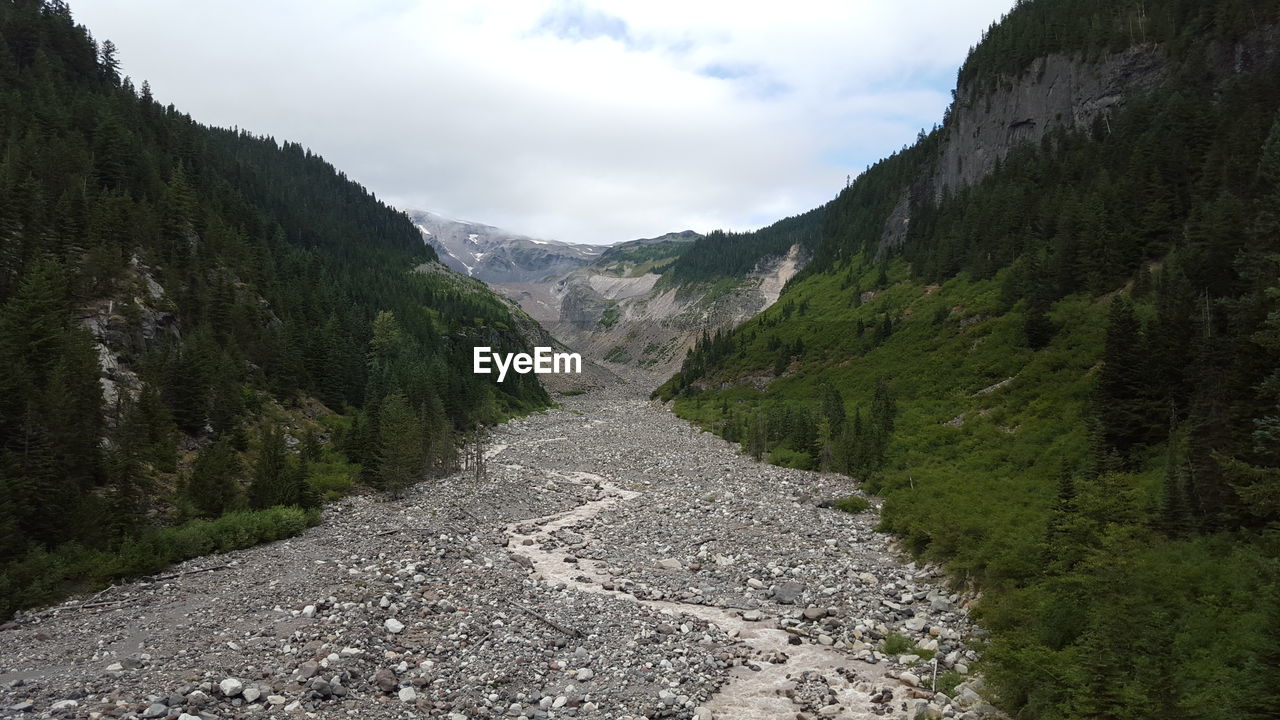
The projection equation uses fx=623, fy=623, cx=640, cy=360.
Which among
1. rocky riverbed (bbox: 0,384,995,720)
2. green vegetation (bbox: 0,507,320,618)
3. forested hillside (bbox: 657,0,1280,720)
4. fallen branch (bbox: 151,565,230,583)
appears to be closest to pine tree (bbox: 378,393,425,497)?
rocky riverbed (bbox: 0,384,995,720)

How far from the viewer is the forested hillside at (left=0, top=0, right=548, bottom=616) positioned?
2609 cm

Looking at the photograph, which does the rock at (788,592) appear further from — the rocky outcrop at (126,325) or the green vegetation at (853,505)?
the rocky outcrop at (126,325)

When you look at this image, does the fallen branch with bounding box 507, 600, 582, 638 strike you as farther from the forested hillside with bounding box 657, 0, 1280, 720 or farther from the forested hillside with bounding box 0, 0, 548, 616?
the forested hillside with bounding box 0, 0, 548, 616

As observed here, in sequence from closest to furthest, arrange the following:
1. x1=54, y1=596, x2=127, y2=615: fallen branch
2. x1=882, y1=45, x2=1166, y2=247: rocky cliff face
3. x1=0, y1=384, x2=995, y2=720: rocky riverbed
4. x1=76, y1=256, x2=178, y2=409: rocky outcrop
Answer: x1=0, y1=384, x2=995, y2=720: rocky riverbed → x1=54, y1=596, x2=127, y2=615: fallen branch → x1=76, y1=256, x2=178, y2=409: rocky outcrop → x1=882, y1=45, x2=1166, y2=247: rocky cliff face

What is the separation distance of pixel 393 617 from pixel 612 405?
411 ft

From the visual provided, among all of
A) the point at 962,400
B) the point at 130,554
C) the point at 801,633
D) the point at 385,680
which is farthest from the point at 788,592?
the point at 962,400

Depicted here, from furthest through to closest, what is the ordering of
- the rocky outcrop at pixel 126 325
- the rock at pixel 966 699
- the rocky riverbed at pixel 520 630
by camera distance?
the rocky outcrop at pixel 126 325 < the rocky riverbed at pixel 520 630 < the rock at pixel 966 699

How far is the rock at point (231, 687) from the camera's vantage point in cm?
1468

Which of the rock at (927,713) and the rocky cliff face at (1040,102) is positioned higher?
the rocky cliff face at (1040,102)

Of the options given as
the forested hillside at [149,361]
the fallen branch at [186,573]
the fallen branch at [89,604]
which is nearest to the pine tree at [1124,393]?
the fallen branch at [186,573]

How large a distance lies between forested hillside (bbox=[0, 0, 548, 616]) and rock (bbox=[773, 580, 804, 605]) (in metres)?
24.9

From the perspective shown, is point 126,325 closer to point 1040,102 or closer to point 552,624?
point 552,624

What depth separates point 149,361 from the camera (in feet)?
149

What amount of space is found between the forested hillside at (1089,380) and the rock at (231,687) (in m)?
17.5
